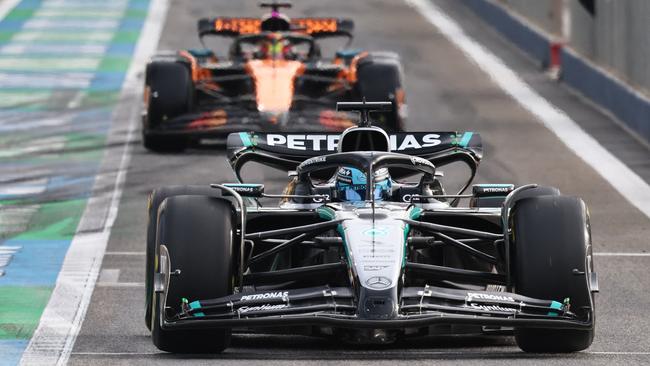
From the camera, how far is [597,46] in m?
29.4

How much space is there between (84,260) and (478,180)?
6.71 m

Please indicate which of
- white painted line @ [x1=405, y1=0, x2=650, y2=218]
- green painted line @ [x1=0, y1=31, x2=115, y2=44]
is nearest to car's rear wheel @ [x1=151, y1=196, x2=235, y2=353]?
white painted line @ [x1=405, y1=0, x2=650, y2=218]

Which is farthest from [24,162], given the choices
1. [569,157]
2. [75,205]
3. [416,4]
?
[416,4]

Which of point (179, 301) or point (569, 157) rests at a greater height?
point (179, 301)

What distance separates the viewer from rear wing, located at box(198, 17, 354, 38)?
25703mm

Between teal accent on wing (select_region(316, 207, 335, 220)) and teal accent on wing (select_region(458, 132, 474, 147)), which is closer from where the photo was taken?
teal accent on wing (select_region(316, 207, 335, 220))

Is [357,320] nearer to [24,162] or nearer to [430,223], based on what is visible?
[430,223]

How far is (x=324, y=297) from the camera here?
38.3 feet

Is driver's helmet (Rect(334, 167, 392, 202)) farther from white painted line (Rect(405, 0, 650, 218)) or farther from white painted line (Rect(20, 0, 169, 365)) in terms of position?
white painted line (Rect(405, 0, 650, 218))

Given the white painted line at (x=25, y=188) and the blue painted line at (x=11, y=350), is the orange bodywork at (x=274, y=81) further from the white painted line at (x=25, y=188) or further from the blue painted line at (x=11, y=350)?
the blue painted line at (x=11, y=350)

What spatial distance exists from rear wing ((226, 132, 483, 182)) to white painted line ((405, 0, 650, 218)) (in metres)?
5.81

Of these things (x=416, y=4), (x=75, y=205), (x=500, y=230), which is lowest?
(x=416, y=4)

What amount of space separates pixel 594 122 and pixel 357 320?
638 inches

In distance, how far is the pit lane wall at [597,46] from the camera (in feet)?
84.1
